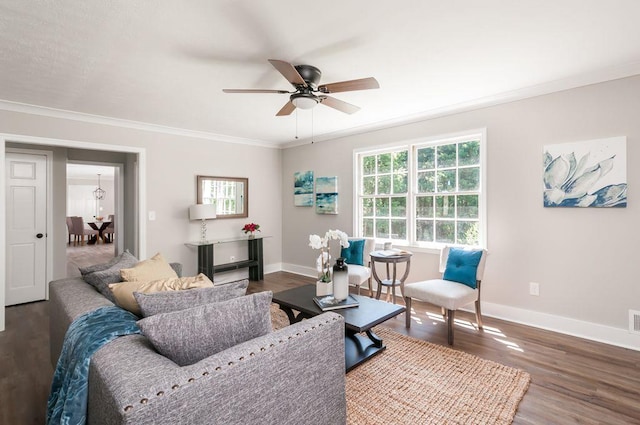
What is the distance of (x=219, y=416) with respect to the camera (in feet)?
3.40

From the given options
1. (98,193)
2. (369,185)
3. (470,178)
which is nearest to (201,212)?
(369,185)

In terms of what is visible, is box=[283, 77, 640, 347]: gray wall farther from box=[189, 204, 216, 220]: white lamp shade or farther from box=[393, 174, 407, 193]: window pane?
box=[189, 204, 216, 220]: white lamp shade

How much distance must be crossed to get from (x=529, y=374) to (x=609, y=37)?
256 centimetres

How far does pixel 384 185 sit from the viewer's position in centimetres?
472

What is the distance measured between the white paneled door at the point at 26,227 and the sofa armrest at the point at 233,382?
456 centimetres

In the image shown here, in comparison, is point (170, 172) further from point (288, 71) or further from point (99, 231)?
point (99, 231)

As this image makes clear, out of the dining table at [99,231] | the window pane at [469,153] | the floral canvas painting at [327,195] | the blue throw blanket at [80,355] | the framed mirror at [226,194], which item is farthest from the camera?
the dining table at [99,231]

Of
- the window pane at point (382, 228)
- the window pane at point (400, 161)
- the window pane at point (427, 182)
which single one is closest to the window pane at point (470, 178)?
the window pane at point (427, 182)

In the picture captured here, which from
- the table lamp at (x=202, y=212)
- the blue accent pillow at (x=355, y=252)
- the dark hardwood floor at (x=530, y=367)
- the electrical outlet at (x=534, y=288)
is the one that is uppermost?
the table lamp at (x=202, y=212)

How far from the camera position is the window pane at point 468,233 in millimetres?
3801

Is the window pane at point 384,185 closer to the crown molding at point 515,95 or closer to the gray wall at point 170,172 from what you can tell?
the crown molding at point 515,95

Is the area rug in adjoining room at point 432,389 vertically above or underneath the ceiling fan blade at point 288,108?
underneath

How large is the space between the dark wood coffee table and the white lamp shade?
2309mm

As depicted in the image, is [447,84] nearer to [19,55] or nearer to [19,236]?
[19,55]
